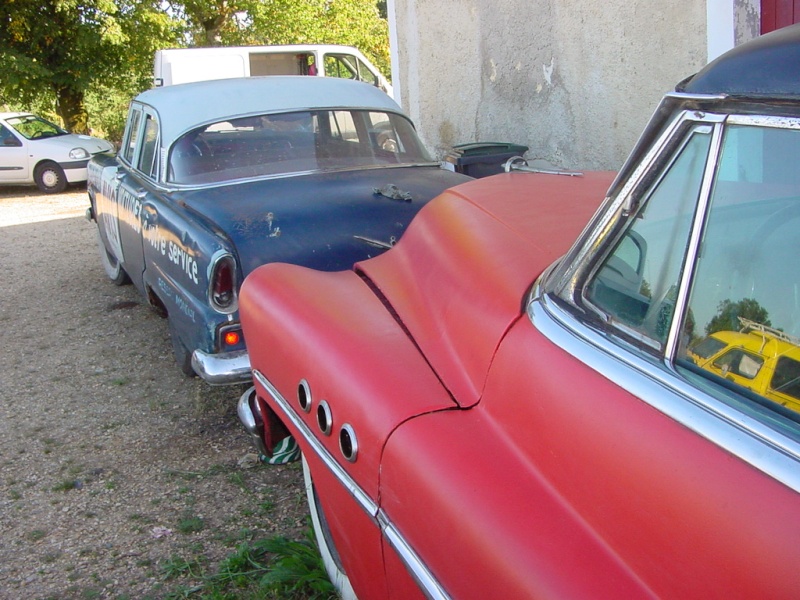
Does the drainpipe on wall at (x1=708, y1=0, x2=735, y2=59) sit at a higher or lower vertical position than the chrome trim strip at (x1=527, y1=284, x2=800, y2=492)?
higher

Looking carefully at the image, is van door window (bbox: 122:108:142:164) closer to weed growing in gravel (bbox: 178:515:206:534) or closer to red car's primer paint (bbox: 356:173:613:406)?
weed growing in gravel (bbox: 178:515:206:534)

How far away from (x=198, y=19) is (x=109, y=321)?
14.2 metres

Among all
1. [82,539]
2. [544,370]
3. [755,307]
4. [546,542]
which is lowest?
[82,539]

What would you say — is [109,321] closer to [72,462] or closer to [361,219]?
[72,462]

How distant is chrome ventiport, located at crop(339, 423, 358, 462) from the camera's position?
6.19ft

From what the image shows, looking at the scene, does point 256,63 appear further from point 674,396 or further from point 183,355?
point 674,396

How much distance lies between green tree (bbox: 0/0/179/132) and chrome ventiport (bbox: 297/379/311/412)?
50.8 feet

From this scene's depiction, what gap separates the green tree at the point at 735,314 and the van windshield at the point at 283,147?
141 inches

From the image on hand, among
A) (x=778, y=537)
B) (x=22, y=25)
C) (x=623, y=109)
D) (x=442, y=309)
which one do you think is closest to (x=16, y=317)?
(x=623, y=109)

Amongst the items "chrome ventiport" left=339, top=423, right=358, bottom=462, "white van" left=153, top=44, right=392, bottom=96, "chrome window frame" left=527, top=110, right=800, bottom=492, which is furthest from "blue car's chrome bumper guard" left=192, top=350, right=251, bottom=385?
"white van" left=153, top=44, right=392, bottom=96

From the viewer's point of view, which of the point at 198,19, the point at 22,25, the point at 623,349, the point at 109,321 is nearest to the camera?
the point at 623,349

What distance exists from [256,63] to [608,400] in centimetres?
1334

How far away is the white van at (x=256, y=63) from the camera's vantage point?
12.8 m

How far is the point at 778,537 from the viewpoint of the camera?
1107 millimetres
